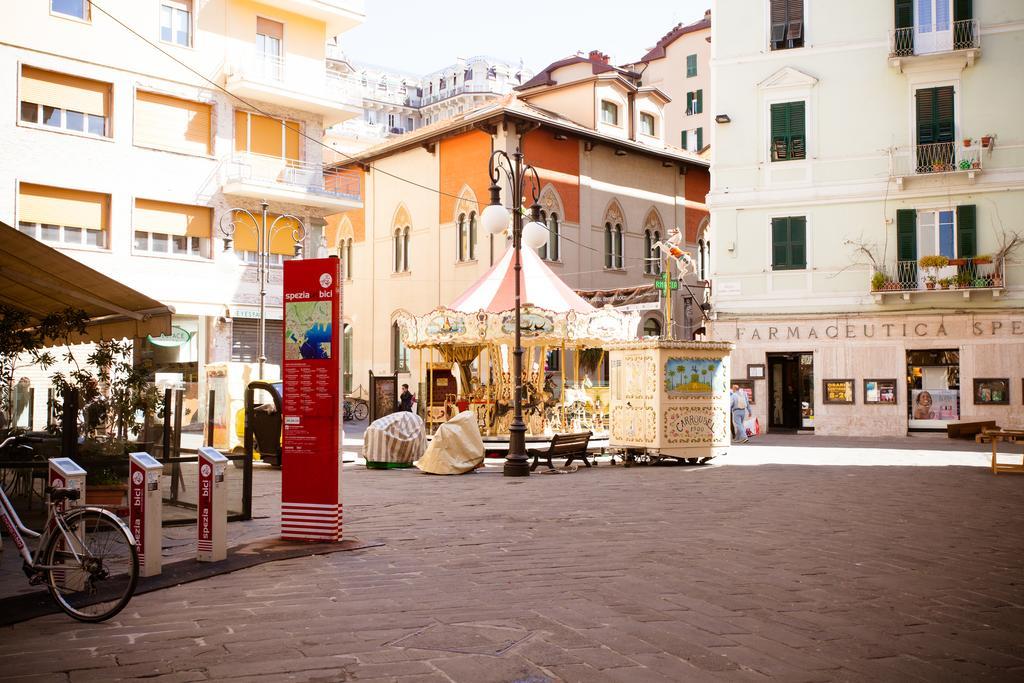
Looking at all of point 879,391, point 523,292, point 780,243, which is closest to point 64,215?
point 523,292

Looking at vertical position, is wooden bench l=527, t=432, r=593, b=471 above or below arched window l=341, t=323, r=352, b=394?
below

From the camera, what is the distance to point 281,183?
30.1 meters

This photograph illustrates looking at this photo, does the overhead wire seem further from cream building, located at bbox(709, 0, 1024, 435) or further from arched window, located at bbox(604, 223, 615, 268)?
cream building, located at bbox(709, 0, 1024, 435)

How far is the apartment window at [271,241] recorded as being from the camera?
97.0 feet

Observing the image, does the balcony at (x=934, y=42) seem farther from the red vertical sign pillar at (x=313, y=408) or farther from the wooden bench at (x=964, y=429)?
the red vertical sign pillar at (x=313, y=408)

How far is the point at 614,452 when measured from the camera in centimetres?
1858

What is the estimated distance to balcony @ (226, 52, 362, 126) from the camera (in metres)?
29.2

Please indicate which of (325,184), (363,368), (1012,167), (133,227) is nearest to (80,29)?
(133,227)

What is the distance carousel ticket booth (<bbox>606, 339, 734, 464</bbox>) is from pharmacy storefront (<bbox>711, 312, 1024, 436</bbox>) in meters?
8.67

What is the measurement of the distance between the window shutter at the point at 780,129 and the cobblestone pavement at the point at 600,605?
17.1 m

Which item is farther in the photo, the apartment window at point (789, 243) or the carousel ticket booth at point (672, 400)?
the apartment window at point (789, 243)

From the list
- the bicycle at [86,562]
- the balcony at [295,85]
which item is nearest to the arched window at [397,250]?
the balcony at [295,85]

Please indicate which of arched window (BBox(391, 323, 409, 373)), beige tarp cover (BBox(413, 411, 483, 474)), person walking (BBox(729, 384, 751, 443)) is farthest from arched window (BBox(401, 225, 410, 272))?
beige tarp cover (BBox(413, 411, 483, 474))

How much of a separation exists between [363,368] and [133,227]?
12.8 metres
